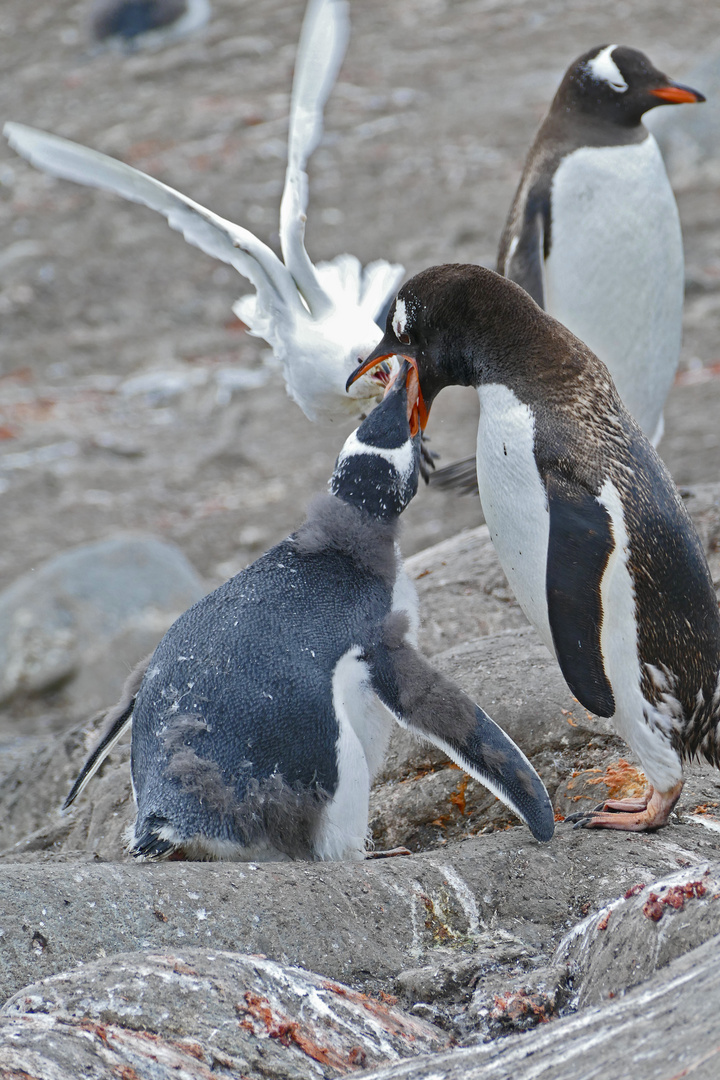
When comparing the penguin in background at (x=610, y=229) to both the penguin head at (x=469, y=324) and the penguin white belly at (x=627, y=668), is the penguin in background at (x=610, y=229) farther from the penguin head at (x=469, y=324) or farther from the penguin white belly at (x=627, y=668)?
the penguin white belly at (x=627, y=668)

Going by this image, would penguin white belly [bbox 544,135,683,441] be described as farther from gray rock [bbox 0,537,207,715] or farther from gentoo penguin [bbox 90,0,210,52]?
gentoo penguin [bbox 90,0,210,52]

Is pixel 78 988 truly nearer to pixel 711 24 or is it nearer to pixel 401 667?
pixel 401 667

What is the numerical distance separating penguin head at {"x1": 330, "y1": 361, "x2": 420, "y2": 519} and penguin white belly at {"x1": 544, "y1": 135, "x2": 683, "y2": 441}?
232 cm

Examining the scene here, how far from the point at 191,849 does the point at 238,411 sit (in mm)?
7392

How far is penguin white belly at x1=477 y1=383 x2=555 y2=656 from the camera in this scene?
303 cm

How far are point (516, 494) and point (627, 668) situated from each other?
1.62 feet

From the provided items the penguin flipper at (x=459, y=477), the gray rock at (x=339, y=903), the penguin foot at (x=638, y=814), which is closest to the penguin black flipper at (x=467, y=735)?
the gray rock at (x=339, y=903)

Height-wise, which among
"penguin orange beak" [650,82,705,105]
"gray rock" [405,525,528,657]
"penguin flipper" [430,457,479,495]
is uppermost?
"penguin orange beak" [650,82,705,105]

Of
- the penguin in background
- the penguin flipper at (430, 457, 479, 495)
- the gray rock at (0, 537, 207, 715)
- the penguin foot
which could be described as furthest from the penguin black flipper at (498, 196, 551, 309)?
the gray rock at (0, 537, 207, 715)

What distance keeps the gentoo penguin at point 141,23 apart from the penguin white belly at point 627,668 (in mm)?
16875

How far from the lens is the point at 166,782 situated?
2816 mm

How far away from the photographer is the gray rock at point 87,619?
7.27m

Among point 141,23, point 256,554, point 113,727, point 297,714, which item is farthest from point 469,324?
point 141,23

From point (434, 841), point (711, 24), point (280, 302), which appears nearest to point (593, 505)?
point (434, 841)
